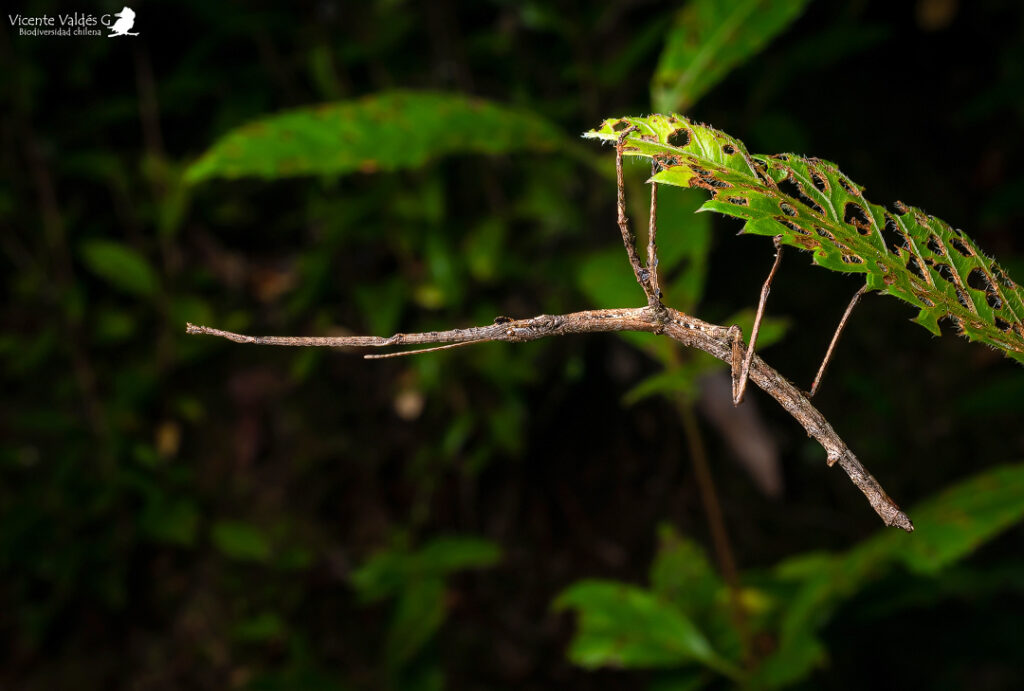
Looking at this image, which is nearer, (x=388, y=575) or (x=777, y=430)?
(x=388, y=575)

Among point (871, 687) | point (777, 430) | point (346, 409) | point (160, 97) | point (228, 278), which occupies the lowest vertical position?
point (871, 687)

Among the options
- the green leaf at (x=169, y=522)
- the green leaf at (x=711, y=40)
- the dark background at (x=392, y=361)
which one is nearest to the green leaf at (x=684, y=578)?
the dark background at (x=392, y=361)

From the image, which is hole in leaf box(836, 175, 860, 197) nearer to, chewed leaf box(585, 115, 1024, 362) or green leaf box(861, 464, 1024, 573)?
chewed leaf box(585, 115, 1024, 362)

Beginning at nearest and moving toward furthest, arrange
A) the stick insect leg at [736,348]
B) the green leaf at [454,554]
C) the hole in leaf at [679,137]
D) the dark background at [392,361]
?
the hole in leaf at [679,137] < the stick insect leg at [736,348] < the green leaf at [454,554] < the dark background at [392,361]

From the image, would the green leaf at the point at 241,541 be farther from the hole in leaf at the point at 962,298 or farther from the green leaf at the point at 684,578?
the hole in leaf at the point at 962,298

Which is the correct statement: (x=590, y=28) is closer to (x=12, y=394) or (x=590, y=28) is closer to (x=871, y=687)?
(x=871, y=687)

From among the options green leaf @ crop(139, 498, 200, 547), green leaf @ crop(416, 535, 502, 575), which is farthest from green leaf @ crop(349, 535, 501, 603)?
green leaf @ crop(139, 498, 200, 547)

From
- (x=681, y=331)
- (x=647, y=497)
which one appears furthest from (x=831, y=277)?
(x=681, y=331)
